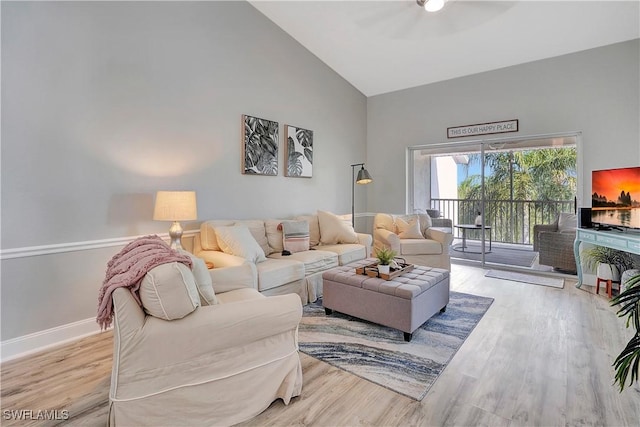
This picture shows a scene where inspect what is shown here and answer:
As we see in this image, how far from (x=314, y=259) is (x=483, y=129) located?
336cm

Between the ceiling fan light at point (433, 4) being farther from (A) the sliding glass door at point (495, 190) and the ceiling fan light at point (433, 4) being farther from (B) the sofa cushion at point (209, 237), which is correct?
(B) the sofa cushion at point (209, 237)

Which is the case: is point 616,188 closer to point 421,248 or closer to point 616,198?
point 616,198

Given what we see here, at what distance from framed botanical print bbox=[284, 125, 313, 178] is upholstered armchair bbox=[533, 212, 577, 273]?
137 inches

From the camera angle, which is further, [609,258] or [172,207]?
[609,258]

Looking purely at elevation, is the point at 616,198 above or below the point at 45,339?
above

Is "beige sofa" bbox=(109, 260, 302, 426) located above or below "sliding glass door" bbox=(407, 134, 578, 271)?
below

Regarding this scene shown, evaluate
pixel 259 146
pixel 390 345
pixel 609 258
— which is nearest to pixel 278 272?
pixel 390 345

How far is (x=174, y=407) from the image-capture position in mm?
1524

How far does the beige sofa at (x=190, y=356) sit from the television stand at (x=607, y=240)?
3355 millimetres

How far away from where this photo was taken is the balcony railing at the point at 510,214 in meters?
4.48

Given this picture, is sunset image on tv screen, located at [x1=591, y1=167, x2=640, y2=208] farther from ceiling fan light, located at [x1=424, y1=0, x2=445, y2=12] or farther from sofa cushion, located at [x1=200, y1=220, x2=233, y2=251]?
sofa cushion, located at [x1=200, y1=220, x2=233, y2=251]

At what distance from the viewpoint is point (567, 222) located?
4246mm

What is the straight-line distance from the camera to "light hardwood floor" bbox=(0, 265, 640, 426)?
5.48ft

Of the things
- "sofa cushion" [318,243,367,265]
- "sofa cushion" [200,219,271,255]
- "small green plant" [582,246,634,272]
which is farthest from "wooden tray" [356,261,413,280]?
"small green plant" [582,246,634,272]
